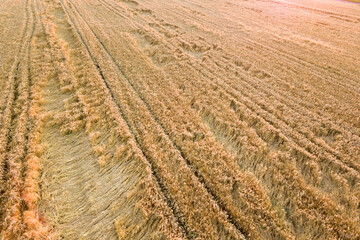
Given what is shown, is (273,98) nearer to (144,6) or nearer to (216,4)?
(144,6)

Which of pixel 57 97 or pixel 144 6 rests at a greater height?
pixel 144 6

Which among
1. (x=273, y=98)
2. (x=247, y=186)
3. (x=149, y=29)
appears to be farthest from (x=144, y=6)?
(x=247, y=186)

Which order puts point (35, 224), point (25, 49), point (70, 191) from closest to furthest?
point (35, 224) → point (70, 191) → point (25, 49)

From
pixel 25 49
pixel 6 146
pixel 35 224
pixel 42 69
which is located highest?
pixel 25 49

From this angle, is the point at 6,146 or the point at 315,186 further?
the point at 6,146

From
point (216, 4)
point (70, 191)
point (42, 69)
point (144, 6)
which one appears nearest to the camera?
point (70, 191)

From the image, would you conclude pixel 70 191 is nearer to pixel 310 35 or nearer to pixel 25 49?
pixel 25 49
